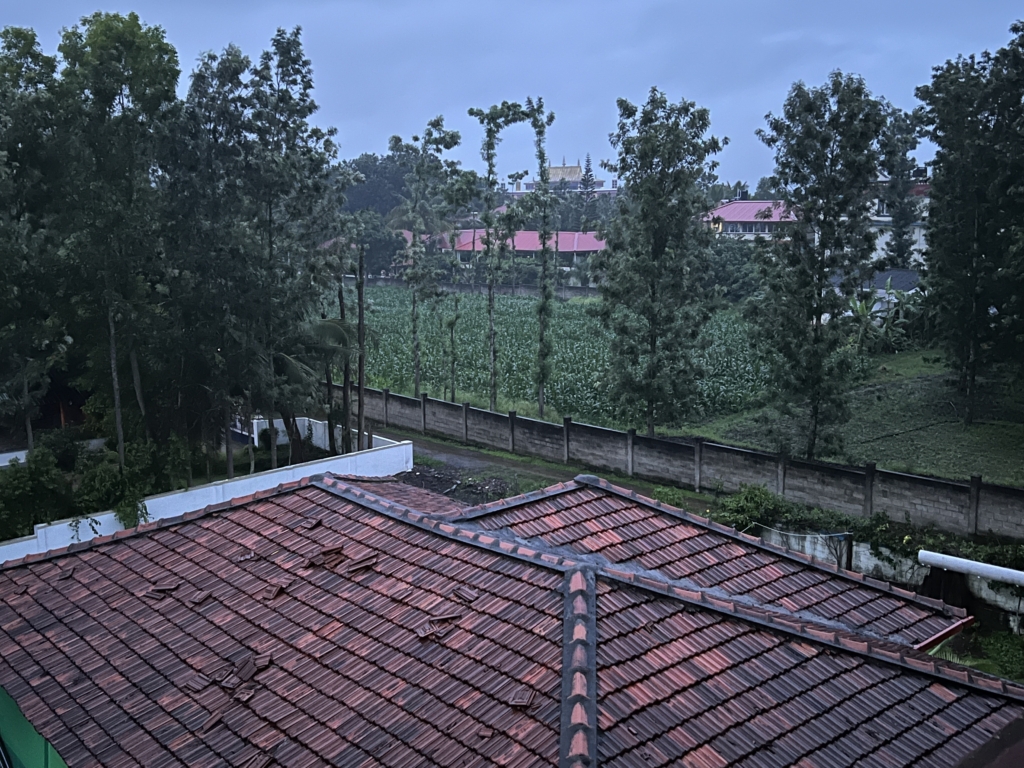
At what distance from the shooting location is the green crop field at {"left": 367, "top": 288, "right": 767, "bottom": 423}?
89.3 ft

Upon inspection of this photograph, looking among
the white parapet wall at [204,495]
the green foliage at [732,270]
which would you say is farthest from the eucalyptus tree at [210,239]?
the green foliage at [732,270]

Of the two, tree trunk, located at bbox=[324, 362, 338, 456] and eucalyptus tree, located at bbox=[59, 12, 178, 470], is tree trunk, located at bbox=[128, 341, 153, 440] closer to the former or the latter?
eucalyptus tree, located at bbox=[59, 12, 178, 470]

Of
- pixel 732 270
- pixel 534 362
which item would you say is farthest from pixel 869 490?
pixel 732 270

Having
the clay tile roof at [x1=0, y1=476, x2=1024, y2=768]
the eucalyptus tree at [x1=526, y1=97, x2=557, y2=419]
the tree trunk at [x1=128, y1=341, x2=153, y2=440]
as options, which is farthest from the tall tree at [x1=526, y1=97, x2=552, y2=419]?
the clay tile roof at [x1=0, y1=476, x2=1024, y2=768]

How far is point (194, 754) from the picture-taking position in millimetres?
5855

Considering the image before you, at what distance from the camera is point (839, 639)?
255 inches

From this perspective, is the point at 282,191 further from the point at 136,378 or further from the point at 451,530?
the point at 451,530

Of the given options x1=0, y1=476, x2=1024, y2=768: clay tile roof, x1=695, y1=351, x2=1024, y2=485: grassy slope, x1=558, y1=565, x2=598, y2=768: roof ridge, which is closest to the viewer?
x1=558, y1=565, x2=598, y2=768: roof ridge

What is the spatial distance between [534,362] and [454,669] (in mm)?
26713

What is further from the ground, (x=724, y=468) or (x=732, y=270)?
(x=732, y=270)

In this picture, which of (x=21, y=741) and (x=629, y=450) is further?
(x=629, y=450)

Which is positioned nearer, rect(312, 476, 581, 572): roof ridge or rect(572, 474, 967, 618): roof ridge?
rect(312, 476, 581, 572): roof ridge

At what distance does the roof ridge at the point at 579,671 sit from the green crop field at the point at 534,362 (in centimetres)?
1586

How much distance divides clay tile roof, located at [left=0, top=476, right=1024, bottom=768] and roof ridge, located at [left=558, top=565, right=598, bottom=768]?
17mm
